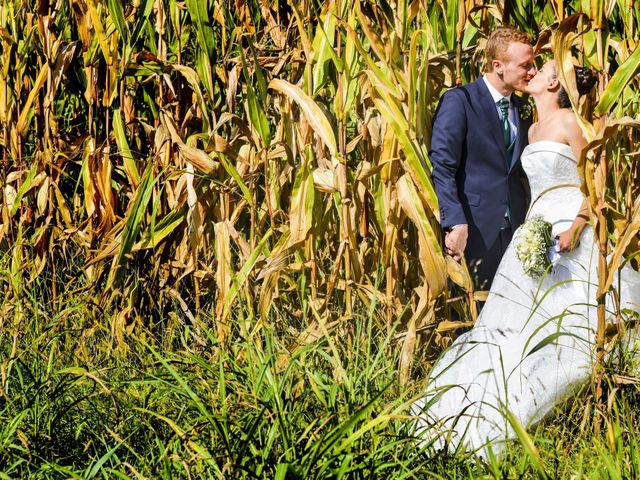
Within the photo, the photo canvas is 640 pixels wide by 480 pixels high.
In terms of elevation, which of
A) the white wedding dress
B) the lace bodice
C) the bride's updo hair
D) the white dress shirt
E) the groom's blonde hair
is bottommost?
the white wedding dress

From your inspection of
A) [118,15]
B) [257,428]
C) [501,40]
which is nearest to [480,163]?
[501,40]

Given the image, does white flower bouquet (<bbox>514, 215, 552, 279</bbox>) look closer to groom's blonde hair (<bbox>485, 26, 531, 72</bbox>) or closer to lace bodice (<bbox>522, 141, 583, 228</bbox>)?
lace bodice (<bbox>522, 141, 583, 228</bbox>)

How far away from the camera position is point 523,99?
145 inches

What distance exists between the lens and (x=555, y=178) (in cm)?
316

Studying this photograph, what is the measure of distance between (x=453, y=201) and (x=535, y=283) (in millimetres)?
445

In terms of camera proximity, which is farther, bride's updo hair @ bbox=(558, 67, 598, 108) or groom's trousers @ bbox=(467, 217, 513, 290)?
groom's trousers @ bbox=(467, 217, 513, 290)

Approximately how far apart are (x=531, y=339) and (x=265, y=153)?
1.12 m

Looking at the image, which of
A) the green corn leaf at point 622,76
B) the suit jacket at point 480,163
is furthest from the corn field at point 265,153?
the suit jacket at point 480,163

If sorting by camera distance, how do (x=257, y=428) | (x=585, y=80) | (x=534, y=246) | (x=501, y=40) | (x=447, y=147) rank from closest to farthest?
(x=257, y=428)
(x=534, y=246)
(x=585, y=80)
(x=501, y=40)
(x=447, y=147)

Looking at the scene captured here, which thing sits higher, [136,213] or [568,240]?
[568,240]

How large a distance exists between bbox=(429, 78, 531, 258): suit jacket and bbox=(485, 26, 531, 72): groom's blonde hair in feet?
0.58

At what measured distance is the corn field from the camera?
2855 millimetres

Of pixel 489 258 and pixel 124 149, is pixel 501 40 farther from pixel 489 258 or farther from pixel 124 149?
pixel 124 149

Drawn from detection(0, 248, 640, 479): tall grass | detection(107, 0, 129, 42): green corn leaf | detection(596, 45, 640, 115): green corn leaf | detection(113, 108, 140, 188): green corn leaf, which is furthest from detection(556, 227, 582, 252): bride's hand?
detection(107, 0, 129, 42): green corn leaf
